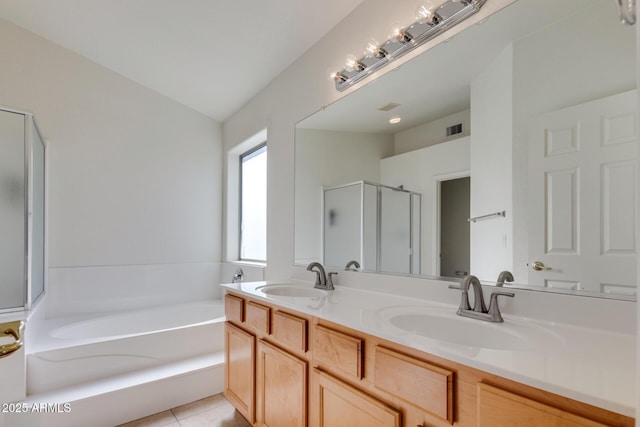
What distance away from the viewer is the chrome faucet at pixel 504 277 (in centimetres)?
121

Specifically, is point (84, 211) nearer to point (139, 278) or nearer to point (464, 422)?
point (139, 278)

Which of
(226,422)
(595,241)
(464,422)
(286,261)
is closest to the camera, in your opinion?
(464,422)

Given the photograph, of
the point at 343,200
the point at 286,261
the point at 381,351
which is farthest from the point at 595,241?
the point at 286,261

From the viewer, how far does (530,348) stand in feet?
2.94

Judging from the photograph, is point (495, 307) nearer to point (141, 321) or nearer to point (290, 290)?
point (290, 290)

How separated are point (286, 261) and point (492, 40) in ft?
6.09

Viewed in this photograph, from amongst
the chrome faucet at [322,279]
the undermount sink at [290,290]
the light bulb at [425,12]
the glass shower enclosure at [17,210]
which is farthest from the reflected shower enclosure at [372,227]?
the glass shower enclosure at [17,210]

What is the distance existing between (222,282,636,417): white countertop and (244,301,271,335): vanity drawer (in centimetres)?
25

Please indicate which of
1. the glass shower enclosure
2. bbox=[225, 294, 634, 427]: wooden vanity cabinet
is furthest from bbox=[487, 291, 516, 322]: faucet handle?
the glass shower enclosure

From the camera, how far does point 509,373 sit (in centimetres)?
72

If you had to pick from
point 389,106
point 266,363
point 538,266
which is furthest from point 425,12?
point 266,363

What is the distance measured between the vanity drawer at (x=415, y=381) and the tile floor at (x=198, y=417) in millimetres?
1411

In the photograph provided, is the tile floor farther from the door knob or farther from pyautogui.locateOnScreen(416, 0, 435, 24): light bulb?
pyautogui.locateOnScreen(416, 0, 435, 24): light bulb

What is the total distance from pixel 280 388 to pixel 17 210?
2.20m
